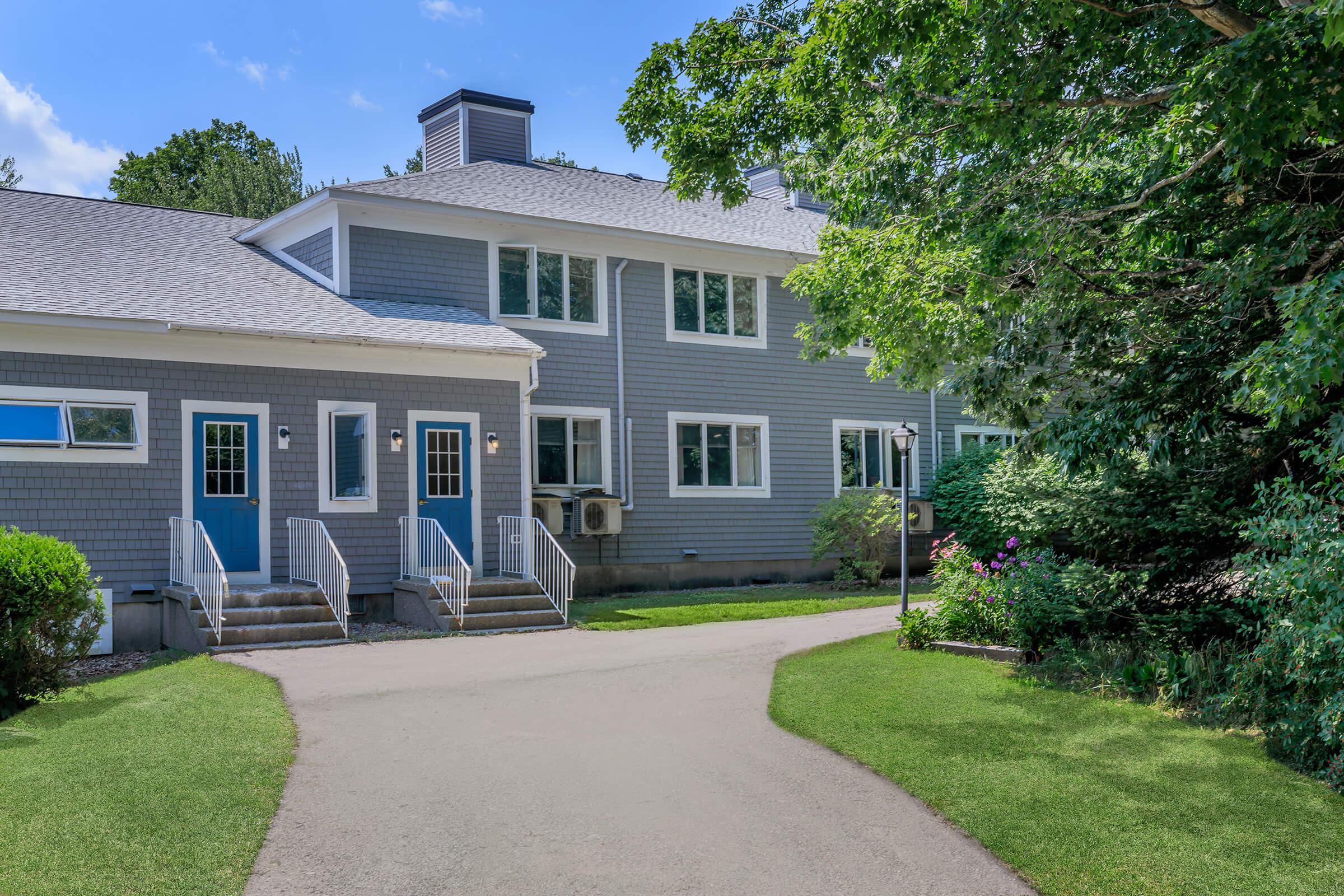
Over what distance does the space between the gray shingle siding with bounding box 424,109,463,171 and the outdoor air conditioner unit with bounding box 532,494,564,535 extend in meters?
7.86

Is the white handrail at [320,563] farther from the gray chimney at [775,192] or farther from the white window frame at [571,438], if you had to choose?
the gray chimney at [775,192]

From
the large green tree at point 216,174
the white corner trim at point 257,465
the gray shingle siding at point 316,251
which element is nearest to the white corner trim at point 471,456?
the white corner trim at point 257,465

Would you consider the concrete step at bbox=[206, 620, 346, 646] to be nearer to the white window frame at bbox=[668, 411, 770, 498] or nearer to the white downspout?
the white downspout

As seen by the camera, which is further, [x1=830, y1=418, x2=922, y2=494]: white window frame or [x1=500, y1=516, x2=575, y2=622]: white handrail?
[x1=830, y1=418, x2=922, y2=494]: white window frame

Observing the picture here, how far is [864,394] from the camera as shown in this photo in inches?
833

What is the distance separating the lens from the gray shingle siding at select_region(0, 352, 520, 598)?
12.5 metres

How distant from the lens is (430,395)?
49.0ft

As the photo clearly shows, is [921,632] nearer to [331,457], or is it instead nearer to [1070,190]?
[1070,190]

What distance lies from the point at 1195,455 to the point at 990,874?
5.16 m

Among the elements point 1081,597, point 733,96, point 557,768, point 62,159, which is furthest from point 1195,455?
point 62,159

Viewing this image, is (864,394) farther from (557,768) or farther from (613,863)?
(613,863)

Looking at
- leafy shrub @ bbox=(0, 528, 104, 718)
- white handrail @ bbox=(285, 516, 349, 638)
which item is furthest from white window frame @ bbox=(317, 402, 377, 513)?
leafy shrub @ bbox=(0, 528, 104, 718)

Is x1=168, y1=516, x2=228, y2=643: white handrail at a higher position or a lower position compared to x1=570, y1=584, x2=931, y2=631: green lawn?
higher

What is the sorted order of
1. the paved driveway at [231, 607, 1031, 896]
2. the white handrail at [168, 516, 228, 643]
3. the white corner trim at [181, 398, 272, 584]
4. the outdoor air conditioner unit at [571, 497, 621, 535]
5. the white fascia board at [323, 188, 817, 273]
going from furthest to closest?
the outdoor air conditioner unit at [571, 497, 621, 535]
the white fascia board at [323, 188, 817, 273]
the white corner trim at [181, 398, 272, 584]
the white handrail at [168, 516, 228, 643]
the paved driveway at [231, 607, 1031, 896]
